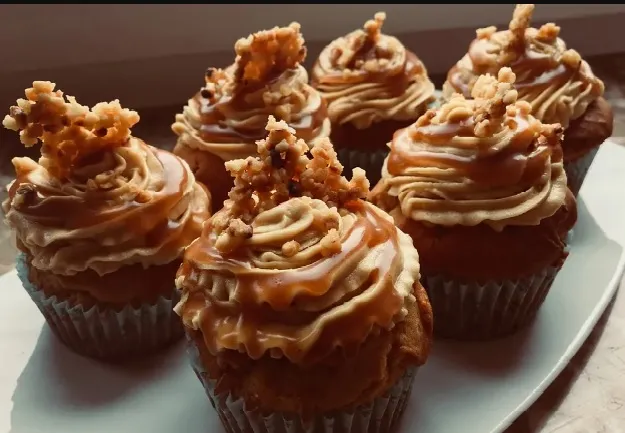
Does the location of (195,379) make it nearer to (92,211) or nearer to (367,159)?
(92,211)

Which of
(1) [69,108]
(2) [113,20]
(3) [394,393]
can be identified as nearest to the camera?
(3) [394,393]

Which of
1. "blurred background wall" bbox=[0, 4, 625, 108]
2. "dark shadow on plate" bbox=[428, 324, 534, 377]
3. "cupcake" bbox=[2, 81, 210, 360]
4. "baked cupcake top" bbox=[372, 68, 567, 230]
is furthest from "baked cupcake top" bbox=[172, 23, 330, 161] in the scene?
"blurred background wall" bbox=[0, 4, 625, 108]

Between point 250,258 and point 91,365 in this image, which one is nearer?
point 250,258

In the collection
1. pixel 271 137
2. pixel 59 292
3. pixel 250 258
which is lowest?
pixel 59 292

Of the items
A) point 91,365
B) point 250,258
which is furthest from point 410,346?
point 91,365

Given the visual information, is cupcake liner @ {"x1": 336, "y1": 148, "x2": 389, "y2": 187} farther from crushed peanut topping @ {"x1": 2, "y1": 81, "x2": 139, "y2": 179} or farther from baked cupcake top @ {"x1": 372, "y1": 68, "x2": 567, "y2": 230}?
crushed peanut topping @ {"x1": 2, "y1": 81, "x2": 139, "y2": 179}

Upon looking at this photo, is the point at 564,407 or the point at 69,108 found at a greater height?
the point at 69,108

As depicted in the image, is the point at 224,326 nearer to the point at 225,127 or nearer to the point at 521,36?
the point at 225,127
